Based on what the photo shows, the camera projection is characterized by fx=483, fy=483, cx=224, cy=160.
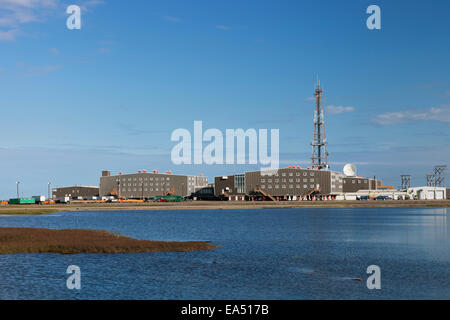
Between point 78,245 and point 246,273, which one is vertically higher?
point 78,245

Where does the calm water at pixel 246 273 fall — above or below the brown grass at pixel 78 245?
below

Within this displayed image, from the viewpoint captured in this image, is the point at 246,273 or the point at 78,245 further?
the point at 78,245

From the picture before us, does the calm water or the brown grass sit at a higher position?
the brown grass

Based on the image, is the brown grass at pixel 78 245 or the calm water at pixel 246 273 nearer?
the calm water at pixel 246 273

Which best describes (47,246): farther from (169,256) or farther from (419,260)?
(419,260)

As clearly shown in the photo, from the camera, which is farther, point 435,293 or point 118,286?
point 118,286

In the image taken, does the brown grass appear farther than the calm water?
Yes

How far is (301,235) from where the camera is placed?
84.6m

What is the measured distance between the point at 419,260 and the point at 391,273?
991 cm
